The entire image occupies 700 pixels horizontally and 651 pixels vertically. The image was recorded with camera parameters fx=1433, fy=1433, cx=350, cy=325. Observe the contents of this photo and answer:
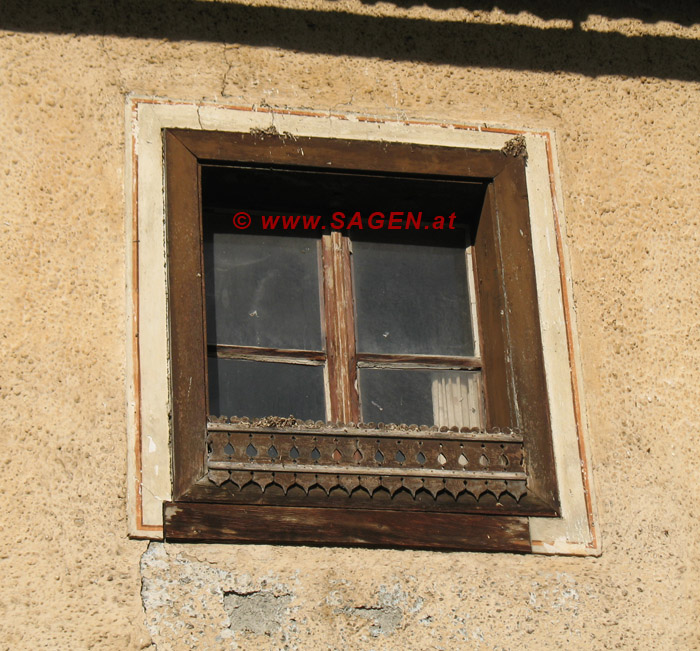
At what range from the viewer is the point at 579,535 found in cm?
421

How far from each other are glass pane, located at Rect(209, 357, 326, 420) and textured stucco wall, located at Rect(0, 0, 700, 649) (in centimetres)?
36

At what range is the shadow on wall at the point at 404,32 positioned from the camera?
4.64m

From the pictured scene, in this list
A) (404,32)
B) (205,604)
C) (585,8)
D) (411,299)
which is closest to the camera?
(205,604)

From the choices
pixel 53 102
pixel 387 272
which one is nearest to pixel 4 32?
pixel 53 102

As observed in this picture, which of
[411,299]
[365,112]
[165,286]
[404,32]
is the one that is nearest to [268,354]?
[165,286]

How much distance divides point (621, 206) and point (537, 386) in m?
0.74

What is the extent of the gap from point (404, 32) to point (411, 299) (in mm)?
924

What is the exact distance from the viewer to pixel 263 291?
15.0 feet

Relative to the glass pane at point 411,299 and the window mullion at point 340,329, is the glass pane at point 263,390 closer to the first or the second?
the window mullion at point 340,329

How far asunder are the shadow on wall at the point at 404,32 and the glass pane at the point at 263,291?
0.67 meters

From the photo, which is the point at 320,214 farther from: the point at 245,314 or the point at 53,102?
the point at 53,102

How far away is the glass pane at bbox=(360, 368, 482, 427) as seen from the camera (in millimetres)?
4457
